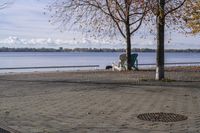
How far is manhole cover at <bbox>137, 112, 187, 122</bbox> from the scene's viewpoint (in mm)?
10430

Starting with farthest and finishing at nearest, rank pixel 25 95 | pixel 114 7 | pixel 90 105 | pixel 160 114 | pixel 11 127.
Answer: pixel 114 7 → pixel 25 95 → pixel 90 105 → pixel 160 114 → pixel 11 127

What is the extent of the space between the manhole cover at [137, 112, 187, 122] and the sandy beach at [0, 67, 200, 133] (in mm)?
195

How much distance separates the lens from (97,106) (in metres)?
12.4

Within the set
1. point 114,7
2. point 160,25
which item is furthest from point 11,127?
point 114,7

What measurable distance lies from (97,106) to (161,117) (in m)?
2.22

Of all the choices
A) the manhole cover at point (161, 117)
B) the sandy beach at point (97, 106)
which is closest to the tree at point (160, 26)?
the sandy beach at point (97, 106)

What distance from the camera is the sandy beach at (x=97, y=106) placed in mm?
9547

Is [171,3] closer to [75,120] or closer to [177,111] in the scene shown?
[177,111]

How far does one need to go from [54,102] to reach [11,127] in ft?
12.7

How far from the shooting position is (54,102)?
1323cm

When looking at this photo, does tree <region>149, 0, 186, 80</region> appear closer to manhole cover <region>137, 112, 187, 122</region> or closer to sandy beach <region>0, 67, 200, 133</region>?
sandy beach <region>0, 67, 200, 133</region>

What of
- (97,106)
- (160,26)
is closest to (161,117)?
(97,106)

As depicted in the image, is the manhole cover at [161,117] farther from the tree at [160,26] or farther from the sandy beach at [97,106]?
the tree at [160,26]

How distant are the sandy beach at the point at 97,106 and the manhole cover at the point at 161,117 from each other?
0.20 m
